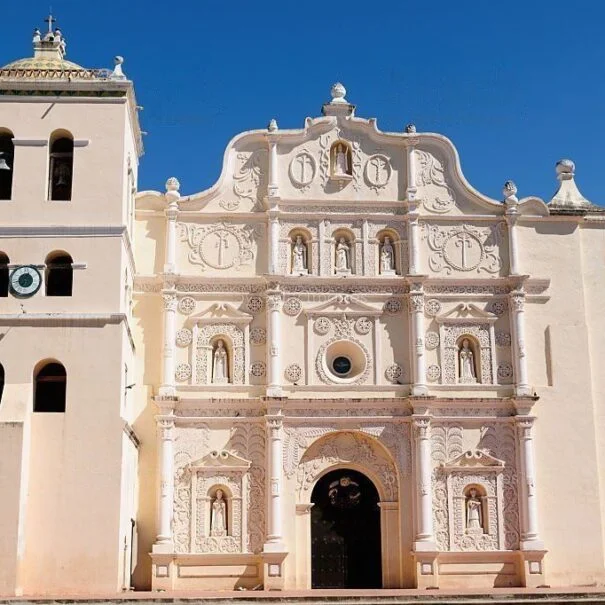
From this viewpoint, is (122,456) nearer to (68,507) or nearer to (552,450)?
(68,507)

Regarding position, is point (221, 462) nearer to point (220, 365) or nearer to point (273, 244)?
point (220, 365)

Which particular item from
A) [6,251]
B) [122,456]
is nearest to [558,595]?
[122,456]

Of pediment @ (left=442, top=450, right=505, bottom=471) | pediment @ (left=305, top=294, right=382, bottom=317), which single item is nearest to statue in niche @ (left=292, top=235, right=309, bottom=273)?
pediment @ (left=305, top=294, right=382, bottom=317)

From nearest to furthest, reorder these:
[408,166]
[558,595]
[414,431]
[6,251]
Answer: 1. [558,595]
2. [6,251]
3. [414,431]
4. [408,166]

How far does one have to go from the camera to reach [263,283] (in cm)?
2448

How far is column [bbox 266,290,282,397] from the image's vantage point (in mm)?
23766

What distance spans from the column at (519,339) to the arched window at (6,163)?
11083mm

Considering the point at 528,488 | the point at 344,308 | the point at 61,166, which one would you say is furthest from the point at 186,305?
the point at 528,488

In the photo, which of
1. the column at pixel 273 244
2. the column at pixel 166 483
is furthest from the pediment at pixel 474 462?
the column at pixel 166 483

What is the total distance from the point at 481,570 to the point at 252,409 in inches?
232

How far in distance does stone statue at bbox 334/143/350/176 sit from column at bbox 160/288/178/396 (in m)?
4.70

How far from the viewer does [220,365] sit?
24.2m

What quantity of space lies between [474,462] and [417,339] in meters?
2.91

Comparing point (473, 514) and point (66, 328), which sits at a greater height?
point (66, 328)
